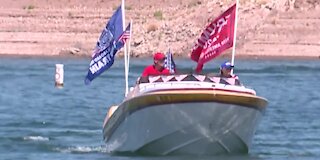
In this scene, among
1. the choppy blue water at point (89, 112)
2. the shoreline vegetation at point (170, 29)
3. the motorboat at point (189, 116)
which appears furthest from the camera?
the shoreline vegetation at point (170, 29)

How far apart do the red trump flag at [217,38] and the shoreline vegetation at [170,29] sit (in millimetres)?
55342

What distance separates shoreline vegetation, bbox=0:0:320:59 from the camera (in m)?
86.9

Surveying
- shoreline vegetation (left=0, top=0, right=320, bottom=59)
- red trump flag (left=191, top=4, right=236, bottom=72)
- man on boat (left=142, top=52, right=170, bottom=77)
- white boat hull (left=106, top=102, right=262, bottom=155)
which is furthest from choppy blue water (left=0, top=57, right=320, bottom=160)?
shoreline vegetation (left=0, top=0, right=320, bottom=59)

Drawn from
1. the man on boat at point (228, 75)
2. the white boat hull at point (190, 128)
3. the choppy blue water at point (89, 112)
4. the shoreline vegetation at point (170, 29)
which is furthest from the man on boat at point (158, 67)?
the shoreline vegetation at point (170, 29)

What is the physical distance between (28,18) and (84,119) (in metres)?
57.8

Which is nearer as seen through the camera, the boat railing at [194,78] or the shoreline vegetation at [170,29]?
the boat railing at [194,78]

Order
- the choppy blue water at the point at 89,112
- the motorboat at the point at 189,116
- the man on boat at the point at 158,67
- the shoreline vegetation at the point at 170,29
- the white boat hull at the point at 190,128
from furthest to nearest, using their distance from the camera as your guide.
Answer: the shoreline vegetation at the point at 170,29, the choppy blue water at the point at 89,112, the man on boat at the point at 158,67, the white boat hull at the point at 190,128, the motorboat at the point at 189,116

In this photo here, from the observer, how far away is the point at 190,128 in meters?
27.9

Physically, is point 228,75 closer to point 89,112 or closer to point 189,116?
point 189,116

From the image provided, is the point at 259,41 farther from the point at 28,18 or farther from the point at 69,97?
the point at 69,97

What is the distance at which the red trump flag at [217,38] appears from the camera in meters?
28.8

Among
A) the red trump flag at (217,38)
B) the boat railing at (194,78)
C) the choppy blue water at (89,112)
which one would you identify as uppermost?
the red trump flag at (217,38)

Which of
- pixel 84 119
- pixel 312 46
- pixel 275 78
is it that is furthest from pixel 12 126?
pixel 312 46

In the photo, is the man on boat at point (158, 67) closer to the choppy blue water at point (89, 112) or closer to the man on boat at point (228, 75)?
the man on boat at point (228, 75)
